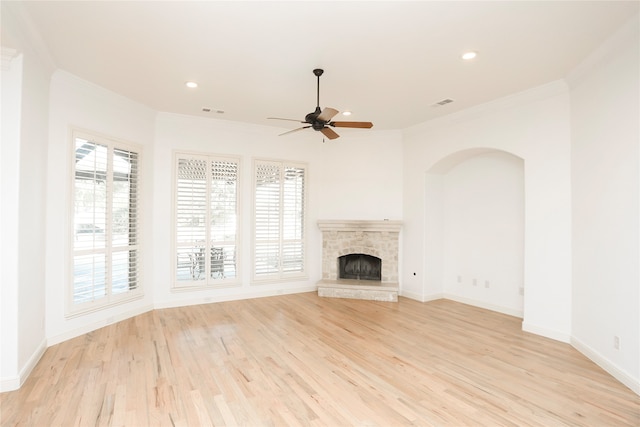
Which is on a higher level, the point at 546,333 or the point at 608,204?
the point at 608,204

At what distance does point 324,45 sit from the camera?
318cm

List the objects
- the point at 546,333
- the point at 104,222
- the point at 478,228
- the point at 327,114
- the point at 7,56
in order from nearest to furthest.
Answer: the point at 7,56
the point at 327,114
the point at 546,333
the point at 104,222
the point at 478,228

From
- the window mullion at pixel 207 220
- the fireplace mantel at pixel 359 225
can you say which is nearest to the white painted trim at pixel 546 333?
the fireplace mantel at pixel 359 225

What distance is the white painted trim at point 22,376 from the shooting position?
2801mm

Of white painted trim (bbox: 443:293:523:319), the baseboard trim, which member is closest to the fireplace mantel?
the baseboard trim

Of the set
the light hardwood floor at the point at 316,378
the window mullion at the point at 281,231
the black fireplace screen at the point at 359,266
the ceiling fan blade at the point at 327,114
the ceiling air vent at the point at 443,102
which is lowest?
the light hardwood floor at the point at 316,378

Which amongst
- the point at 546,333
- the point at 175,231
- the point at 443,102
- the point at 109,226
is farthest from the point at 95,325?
the point at 546,333

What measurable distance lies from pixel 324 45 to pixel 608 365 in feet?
13.5

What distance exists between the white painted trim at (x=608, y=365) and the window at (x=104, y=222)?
5775 mm

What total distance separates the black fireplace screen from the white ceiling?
320 centimetres

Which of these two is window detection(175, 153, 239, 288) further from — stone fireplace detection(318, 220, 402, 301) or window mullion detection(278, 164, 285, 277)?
stone fireplace detection(318, 220, 402, 301)

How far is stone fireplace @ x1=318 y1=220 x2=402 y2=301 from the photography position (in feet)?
Result: 19.7

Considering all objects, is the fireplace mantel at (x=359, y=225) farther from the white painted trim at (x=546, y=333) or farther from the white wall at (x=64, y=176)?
the white wall at (x=64, y=176)

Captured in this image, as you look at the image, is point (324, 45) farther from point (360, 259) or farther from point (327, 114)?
point (360, 259)
